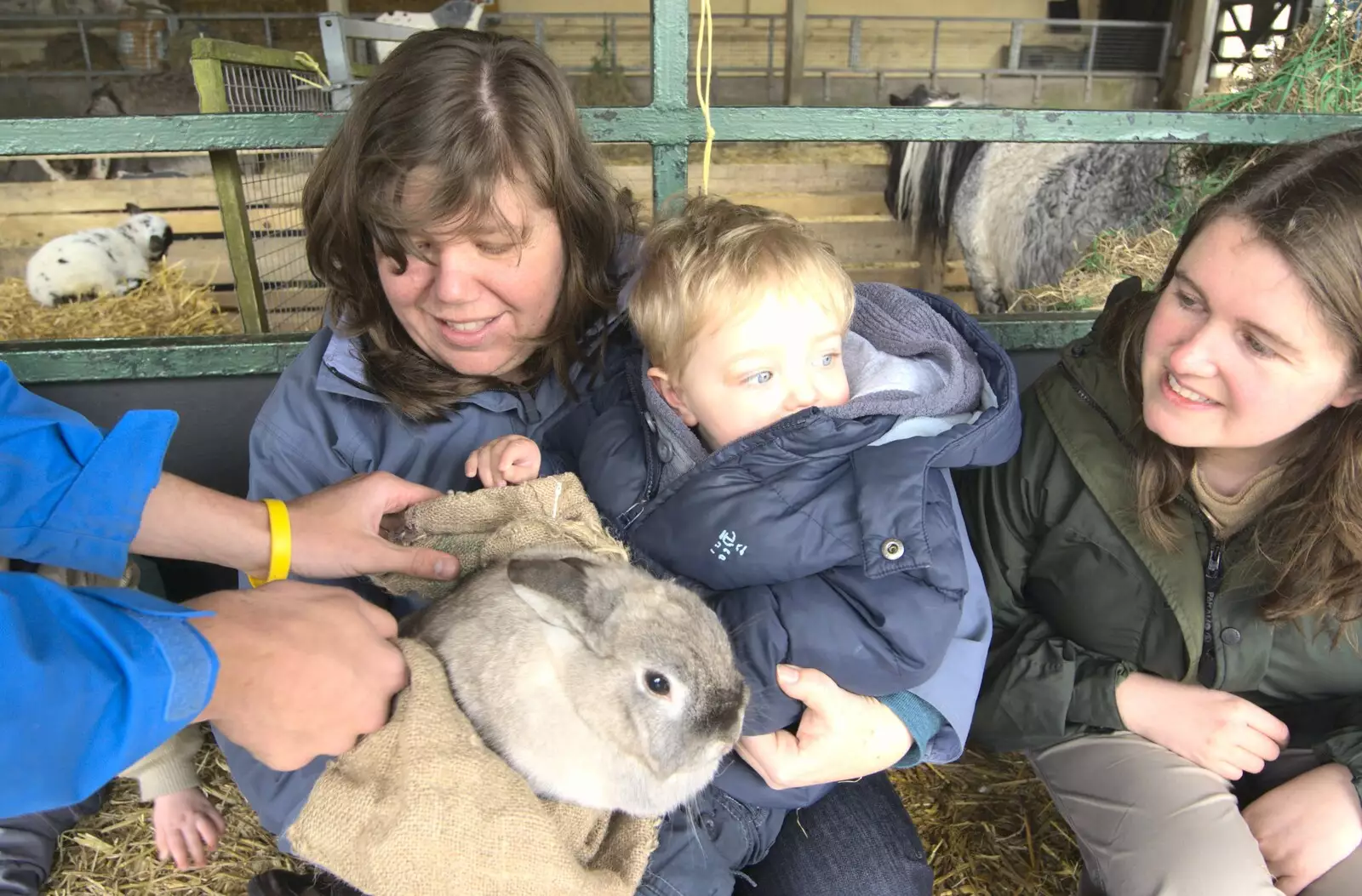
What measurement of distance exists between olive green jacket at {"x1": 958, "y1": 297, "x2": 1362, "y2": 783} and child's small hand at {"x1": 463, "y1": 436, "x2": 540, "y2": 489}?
1.04 metres

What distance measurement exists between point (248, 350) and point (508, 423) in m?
0.99

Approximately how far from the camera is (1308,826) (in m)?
1.68

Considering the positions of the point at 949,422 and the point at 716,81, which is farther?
the point at 716,81

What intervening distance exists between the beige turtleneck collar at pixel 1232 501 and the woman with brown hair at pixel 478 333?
1.69 feet

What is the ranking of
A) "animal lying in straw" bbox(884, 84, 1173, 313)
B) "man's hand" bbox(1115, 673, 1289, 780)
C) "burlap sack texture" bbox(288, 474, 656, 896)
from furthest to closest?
"animal lying in straw" bbox(884, 84, 1173, 313) < "man's hand" bbox(1115, 673, 1289, 780) < "burlap sack texture" bbox(288, 474, 656, 896)

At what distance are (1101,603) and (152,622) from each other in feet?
5.76

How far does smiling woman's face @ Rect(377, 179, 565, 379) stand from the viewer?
1.73m

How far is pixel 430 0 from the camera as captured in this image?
11320mm

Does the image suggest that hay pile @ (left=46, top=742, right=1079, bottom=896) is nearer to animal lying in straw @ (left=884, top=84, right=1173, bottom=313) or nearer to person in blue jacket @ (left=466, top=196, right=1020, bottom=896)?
person in blue jacket @ (left=466, top=196, right=1020, bottom=896)

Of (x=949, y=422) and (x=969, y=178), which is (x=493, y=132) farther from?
(x=969, y=178)

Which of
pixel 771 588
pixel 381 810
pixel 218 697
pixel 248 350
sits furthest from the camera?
pixel 248 350

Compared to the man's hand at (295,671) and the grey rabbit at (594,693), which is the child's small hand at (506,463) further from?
the man's hand at (295,671)

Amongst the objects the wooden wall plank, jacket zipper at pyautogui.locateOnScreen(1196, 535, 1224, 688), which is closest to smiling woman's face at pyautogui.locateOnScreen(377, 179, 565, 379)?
jacket zipper at pyautogui.locateOnScreen(1196, 535, 1224, 688)

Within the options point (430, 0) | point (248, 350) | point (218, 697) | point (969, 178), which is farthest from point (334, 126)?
point (430, 0)
